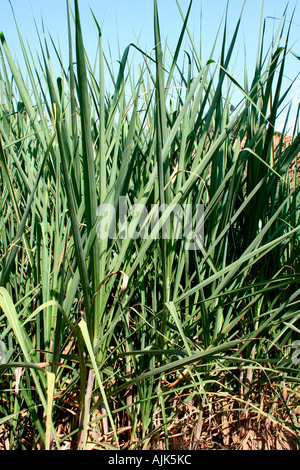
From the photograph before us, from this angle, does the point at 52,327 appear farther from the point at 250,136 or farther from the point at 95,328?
the point at 250,136

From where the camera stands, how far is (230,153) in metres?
0.90

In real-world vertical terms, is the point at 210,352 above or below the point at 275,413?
above

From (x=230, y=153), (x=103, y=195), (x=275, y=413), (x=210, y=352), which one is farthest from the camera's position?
(x=230, y=153)

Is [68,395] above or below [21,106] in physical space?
below

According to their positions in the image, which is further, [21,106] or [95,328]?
[21,106]

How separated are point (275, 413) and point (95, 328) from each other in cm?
47

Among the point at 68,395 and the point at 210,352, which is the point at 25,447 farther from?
the point at 210,352

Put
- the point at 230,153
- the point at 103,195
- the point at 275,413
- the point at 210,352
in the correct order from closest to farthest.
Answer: the point at 210,352, the point at 103,195, the point at 275,413, the point at 230,153

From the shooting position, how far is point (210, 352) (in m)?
0.53

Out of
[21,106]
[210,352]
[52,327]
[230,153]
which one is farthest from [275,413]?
[21,106]
